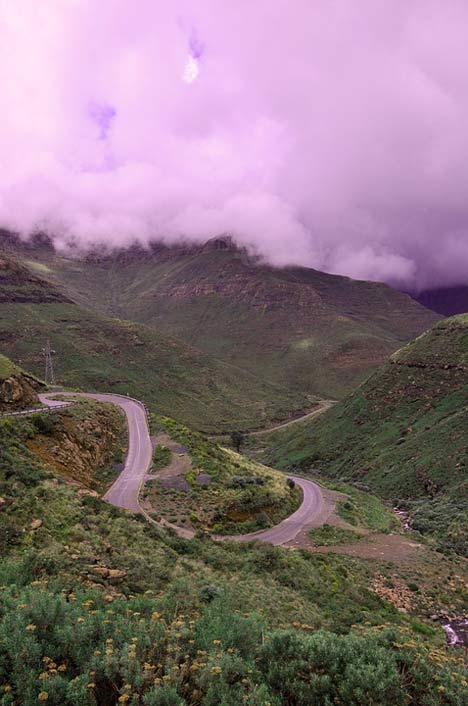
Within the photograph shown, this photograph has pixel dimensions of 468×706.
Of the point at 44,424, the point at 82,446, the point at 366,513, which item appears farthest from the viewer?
the point at 366,513

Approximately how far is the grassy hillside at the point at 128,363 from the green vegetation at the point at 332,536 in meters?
82.0

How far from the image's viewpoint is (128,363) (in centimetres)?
14112

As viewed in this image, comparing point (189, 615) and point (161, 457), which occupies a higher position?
point (189, 615)

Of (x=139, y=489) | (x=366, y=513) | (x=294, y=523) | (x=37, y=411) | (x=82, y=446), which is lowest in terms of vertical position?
(x=139, y=489)

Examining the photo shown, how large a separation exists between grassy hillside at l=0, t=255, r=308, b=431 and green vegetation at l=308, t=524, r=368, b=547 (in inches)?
3228

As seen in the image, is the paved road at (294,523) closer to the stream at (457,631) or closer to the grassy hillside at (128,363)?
the stream at (457,631)

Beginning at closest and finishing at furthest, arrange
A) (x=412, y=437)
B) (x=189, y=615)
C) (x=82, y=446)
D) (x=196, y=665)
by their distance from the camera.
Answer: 1. (x=196, y=665)
2. (x=189, y=615)
3. (x=82, y=446)
4. (x=412, y=437)

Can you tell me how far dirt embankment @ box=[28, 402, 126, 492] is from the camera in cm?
2902

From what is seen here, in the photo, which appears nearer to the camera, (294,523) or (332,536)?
(332,536)

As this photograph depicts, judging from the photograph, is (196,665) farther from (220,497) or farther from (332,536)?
(332,536)

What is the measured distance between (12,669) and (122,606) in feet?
11.0

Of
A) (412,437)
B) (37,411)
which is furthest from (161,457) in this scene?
(412,437)

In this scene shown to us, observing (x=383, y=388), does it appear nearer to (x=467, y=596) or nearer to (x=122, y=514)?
(x=467, y=596)

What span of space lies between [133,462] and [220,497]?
357 inches
